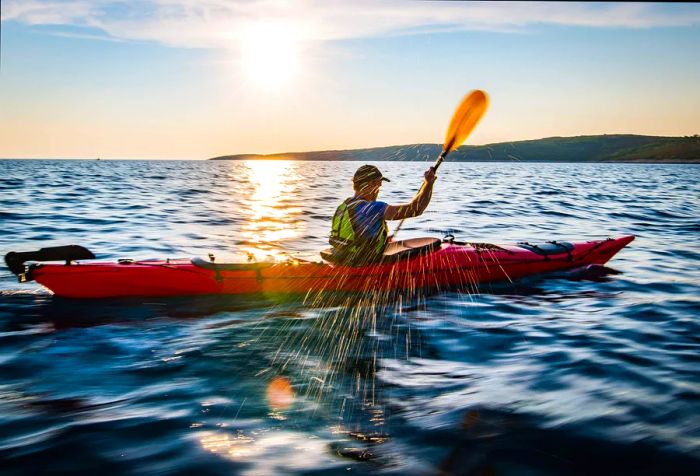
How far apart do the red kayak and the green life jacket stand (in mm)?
161

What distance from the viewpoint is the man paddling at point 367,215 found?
691cm

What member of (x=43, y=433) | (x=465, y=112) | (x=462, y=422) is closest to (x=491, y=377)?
(x=462, y=422)

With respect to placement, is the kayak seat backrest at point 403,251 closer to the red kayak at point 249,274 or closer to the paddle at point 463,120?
the red kayak at point 249,274

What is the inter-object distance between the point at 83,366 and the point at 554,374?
426 centimetres

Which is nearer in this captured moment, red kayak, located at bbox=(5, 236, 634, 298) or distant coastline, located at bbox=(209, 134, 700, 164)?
red kayak, located at bbox=(5, 236, 634, 298)

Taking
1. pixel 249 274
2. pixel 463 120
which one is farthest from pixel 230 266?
pixel 463 120

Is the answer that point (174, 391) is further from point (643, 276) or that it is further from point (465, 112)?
point (643, 276)

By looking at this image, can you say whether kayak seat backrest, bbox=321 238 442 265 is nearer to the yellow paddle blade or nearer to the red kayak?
the red kayak

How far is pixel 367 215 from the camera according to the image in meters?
6.92

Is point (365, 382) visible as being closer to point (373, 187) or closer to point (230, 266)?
point (373, 187)

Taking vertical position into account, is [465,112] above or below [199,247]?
above

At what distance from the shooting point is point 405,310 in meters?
6.96

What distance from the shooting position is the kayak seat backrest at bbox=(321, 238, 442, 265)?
24.3ft

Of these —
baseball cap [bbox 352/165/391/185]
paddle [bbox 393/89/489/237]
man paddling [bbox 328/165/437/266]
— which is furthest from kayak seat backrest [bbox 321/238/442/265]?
baseball cap [bbox 352/165/391/185]
